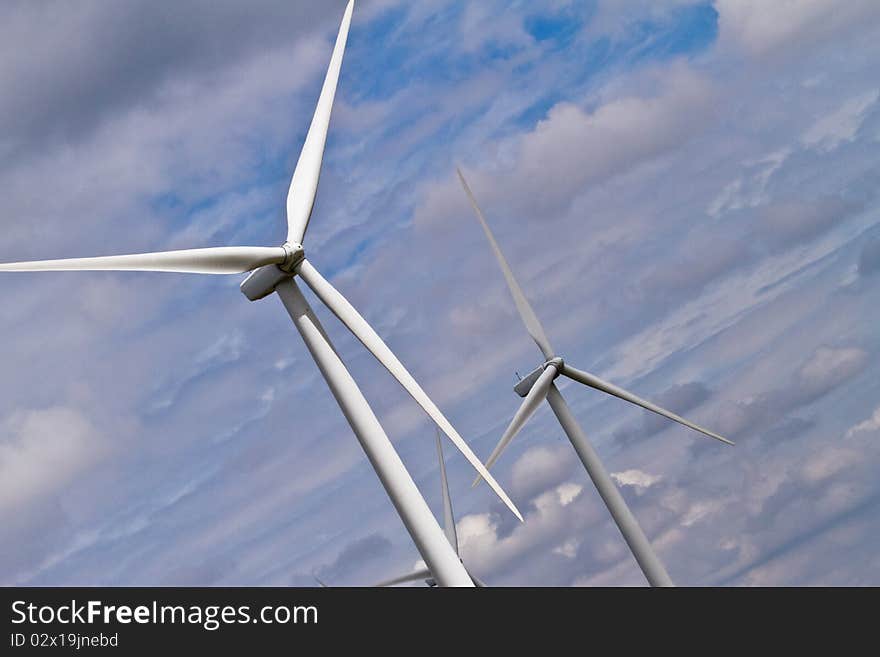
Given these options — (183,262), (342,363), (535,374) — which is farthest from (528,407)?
(183,262)

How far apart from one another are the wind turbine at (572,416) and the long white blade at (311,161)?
14539 millimetres

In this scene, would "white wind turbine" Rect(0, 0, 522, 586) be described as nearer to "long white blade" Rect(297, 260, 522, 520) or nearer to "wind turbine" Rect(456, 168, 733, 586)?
"long white blade" Rect(297, 260, 522, 520)

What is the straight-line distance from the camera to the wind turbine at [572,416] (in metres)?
66.4

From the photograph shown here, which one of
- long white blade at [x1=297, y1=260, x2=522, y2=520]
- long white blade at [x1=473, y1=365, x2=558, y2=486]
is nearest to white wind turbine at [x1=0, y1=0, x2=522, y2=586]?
long white blade at [x1=297, y1=260, x2=522, y2=520]

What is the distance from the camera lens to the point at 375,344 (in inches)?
1951

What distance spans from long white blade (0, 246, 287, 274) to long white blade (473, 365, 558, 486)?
1635 cm

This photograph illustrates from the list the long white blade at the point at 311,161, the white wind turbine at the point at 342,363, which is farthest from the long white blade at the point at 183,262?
the long white blade at the point at 311,161

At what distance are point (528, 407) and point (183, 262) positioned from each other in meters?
23.8

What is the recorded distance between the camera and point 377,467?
1885 inches

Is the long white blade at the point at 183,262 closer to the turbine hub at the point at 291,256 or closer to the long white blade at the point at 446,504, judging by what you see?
the turbine hub at the point at 291,256

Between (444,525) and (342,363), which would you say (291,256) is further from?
(444,525)

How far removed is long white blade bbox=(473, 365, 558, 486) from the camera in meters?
61.5
